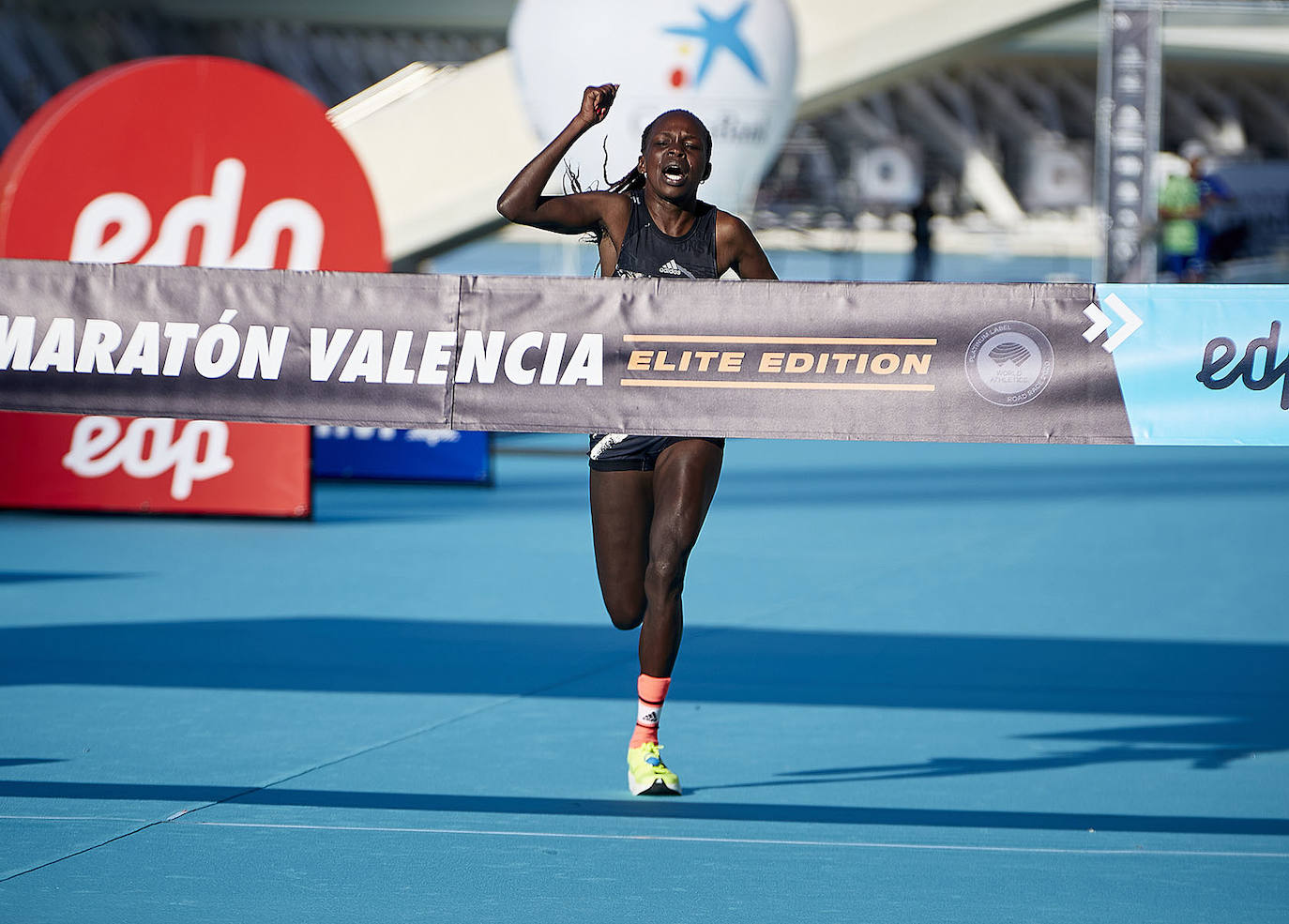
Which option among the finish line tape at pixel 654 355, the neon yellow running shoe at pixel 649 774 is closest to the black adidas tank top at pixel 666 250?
the finish line tape at pixel 654 355

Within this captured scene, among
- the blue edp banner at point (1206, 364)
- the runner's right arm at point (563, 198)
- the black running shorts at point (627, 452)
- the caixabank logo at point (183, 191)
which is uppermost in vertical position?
the caixabank logo at point (183, 191)

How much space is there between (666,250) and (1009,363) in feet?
3.38

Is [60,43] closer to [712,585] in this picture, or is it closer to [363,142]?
[363,142]

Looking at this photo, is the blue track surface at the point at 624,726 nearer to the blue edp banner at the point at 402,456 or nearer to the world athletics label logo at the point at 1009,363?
the world athletics label logo at the point at 1009,363

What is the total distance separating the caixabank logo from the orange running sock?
548 cm

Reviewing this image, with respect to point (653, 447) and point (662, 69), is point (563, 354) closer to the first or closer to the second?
point (653, 447)

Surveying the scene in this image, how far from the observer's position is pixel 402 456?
41.7ft

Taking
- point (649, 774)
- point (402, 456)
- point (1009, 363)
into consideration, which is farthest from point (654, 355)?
point (402, 456)

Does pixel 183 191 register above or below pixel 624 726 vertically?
above

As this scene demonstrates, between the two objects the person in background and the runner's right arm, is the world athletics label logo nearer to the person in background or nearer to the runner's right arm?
the runner's right arm

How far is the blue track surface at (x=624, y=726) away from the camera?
417cm

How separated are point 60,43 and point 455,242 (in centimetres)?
1444

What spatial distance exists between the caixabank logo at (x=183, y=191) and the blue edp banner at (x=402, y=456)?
7.26 feet

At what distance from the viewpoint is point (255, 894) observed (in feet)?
13.1
